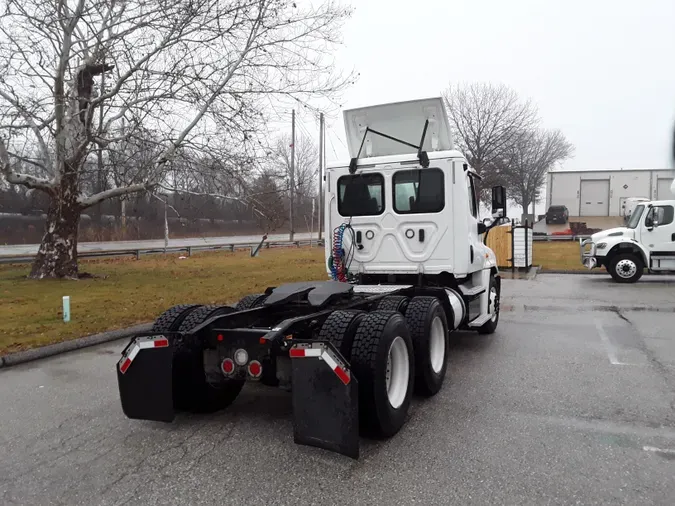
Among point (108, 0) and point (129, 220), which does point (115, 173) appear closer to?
point (108, 0)

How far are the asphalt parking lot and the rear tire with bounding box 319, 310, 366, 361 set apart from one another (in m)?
0.74

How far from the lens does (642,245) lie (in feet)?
50.9

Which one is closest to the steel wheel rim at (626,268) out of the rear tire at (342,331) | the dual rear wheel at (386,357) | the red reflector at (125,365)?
the dual rear wheel at (386,357)

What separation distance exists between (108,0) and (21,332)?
30.1 ft

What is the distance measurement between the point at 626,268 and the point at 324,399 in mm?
14712

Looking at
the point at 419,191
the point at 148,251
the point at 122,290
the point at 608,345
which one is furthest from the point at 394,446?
the point at 148,251

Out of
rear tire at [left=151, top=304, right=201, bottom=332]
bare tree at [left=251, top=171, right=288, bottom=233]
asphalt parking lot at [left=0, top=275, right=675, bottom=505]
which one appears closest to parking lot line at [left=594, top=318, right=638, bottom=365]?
asphalt parking lot at [left=0, top=275, right=675, bottom=505]

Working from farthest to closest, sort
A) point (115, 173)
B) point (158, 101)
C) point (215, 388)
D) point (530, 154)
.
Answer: point (530, 154)
point (115, 173)
point (158, 101)
point (215, 388)

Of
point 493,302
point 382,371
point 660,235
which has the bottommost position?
point 493,302

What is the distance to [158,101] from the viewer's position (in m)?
14.0

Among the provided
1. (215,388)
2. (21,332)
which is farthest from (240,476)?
(21,332)

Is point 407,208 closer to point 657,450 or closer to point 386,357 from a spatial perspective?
point 386,357

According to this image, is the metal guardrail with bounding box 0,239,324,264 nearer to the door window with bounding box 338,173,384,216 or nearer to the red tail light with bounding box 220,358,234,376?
the door window with bounding box 338,173,384,216

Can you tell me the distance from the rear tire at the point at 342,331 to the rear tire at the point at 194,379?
3.33ft
